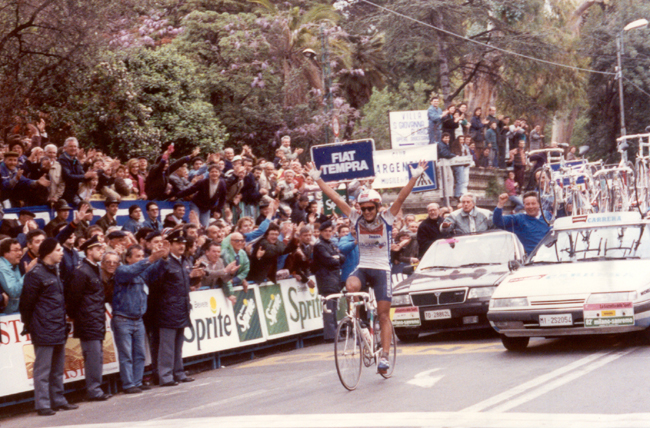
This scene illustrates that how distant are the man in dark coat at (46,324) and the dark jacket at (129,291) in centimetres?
103

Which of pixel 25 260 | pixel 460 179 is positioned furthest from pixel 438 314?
pixel 460 179

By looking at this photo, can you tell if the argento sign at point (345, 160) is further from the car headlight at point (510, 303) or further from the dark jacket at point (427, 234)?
the car headlight at point (510, 303)

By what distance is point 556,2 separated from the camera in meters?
46.5

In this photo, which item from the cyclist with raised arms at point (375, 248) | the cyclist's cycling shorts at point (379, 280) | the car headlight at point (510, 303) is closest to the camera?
the cyclist with raised arms at point (375, 248)

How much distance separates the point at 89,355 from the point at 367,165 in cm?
777

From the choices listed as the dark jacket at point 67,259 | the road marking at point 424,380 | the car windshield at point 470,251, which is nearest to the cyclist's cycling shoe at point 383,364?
the road marking at point 424,380

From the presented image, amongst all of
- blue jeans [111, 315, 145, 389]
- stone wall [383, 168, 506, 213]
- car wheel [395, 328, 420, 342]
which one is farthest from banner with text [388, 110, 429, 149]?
blue jeans [111, 315, 145, 389]

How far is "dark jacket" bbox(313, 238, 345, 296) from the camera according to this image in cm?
1644

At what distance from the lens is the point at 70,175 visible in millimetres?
15992

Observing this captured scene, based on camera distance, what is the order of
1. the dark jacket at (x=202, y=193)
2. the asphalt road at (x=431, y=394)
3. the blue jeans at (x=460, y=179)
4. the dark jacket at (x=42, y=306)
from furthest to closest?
the blue jeans at (x=460, y=179) → the dark jacket at (x=202, y=193) → the dark jacket at (x=42, y=306) → the asphalt road at (x=431, y=394)

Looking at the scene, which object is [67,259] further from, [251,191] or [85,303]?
[251,191]

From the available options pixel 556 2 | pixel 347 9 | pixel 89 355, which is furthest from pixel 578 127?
pixel 89 355

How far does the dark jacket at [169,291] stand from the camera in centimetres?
1301

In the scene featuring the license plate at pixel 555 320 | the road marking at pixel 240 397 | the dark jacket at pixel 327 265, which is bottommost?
the road marking at pixel 240 397
